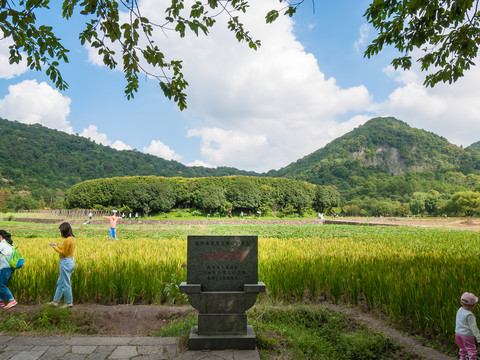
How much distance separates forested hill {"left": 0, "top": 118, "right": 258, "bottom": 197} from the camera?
7750 centimetres

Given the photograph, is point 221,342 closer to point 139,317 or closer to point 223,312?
point 223,312

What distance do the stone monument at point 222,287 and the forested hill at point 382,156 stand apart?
356 ft

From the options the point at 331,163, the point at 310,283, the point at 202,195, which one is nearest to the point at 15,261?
the point at 310,283

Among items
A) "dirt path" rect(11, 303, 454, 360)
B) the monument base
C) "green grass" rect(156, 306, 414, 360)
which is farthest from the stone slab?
"dirt path" rect(11, 303, 454, 360)

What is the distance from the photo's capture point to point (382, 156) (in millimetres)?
136375

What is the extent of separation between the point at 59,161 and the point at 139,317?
101 meters

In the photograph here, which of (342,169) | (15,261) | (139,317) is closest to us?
(139,317)

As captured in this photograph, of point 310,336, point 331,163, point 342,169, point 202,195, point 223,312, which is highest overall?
point 331,163

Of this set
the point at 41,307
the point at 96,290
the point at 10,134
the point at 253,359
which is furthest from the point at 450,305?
the point at 10,134

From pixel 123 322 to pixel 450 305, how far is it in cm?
487

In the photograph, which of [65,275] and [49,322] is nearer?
[49,322]

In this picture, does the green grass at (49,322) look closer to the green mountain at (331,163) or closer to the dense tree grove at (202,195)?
the dense tree grove at (202,195)

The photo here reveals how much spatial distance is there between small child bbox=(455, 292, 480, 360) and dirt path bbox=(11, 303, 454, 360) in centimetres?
105

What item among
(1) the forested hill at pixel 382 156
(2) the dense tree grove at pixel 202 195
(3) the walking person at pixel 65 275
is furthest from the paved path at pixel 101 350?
(1) the forested hill at pixel 382 156
